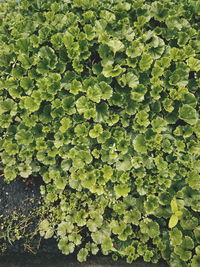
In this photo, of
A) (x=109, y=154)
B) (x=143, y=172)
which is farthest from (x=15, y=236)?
(x=143, y=172)

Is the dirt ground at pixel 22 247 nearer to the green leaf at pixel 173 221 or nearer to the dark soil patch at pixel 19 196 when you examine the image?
the dark soil patch at pixel 19 196

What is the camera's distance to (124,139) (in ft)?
7.64

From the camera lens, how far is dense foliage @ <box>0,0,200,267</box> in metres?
2.27

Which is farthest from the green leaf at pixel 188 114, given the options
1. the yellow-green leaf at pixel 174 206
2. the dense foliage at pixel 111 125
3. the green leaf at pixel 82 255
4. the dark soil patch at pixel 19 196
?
the dark soil patch at pixel 19 196

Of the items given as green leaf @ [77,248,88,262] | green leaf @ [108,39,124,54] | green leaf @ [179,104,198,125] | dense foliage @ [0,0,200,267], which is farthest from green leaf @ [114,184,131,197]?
green leaf @ [108,39,124,54]

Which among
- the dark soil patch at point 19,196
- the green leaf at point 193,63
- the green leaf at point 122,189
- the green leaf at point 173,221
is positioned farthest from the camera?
the dark soil patch at point 19,196

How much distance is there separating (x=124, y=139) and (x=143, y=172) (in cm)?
34

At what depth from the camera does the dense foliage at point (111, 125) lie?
2271 millimetres

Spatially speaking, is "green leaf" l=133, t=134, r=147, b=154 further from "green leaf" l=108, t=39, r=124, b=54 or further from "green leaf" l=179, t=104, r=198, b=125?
"green leaf" l=108, t=39, r=124, b=54

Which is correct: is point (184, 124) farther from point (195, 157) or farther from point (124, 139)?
point (124, 139)

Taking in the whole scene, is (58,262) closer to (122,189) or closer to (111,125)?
(122,189)

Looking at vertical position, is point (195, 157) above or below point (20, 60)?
below

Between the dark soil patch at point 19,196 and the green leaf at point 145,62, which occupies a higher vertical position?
the green leaf at point 145,62

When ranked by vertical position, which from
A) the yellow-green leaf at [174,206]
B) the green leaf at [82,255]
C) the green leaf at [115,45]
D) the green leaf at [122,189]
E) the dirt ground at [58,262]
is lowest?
the dirt ground at [58,262]
